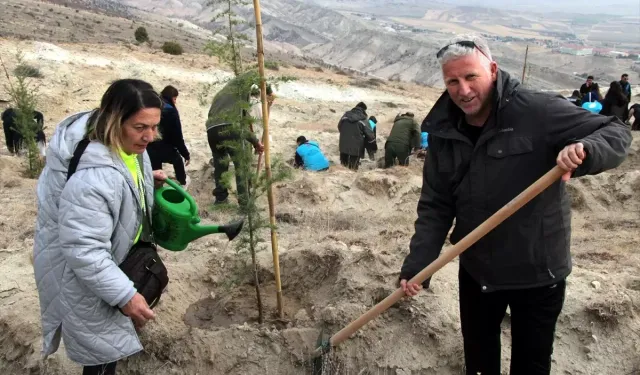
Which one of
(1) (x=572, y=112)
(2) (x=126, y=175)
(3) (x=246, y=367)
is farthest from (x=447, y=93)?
(3) (x=246, y=367)

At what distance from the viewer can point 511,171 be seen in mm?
2104

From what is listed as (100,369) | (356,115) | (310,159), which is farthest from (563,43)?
(100,369)

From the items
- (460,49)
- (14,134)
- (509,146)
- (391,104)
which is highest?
(460,49)

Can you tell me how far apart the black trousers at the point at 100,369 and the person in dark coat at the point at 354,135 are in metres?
7.12

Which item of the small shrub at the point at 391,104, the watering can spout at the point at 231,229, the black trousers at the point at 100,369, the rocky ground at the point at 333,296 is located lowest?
the small shrub at the point at 391,104

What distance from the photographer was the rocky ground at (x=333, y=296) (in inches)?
128

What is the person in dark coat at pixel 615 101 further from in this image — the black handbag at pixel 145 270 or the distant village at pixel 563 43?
the distant village at pixel 563 43

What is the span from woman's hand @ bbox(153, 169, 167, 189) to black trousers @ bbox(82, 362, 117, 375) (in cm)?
101

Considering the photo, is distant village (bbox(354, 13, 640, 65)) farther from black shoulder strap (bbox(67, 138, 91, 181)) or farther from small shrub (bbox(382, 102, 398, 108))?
black shoulder strap (bbox(67, 138, 91, 181))

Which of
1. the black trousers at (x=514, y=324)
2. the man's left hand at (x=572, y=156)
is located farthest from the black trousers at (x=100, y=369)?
the man's left hand at (x=572, y=156)

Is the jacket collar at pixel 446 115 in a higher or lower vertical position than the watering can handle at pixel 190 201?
higher

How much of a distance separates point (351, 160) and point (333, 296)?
5898 millimetres

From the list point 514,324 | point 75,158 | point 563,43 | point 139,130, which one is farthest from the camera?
point 563,43

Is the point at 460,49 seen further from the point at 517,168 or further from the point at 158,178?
the point at 158,178
